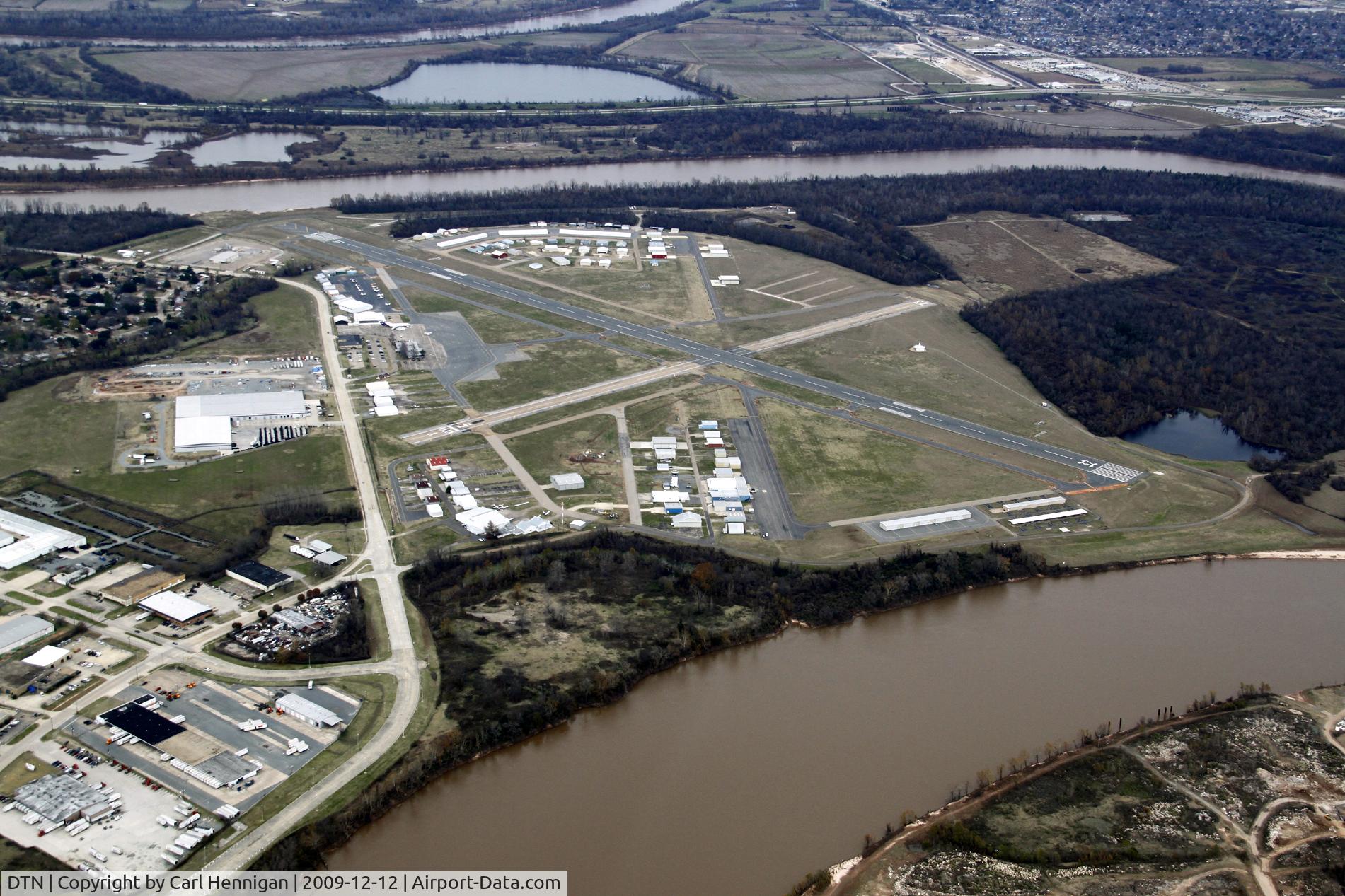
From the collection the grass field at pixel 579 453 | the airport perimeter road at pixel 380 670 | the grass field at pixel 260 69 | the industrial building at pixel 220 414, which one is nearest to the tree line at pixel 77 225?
the industrial building at pixel 220 414

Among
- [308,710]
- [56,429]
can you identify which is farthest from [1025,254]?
[308,710]

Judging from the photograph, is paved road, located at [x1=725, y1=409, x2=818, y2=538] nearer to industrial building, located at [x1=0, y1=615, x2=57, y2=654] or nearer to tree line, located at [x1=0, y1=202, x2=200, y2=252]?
industrial building, located at [x1=0, y1=615, x2=57, y2=654]

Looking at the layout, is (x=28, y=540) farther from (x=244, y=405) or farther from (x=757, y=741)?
(x=757, y=741)

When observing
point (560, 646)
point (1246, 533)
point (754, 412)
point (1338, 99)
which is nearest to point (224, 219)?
point (754, 412)

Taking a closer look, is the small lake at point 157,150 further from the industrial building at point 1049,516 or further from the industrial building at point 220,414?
the industrial building at point 1049,516

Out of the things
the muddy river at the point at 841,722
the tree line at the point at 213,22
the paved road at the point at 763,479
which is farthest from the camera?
the tree line at the point at 213,22

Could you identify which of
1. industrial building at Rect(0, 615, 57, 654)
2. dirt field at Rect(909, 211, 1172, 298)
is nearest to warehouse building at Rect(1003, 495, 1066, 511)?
dirt field at Rect(909, 211, 1172, 298)
